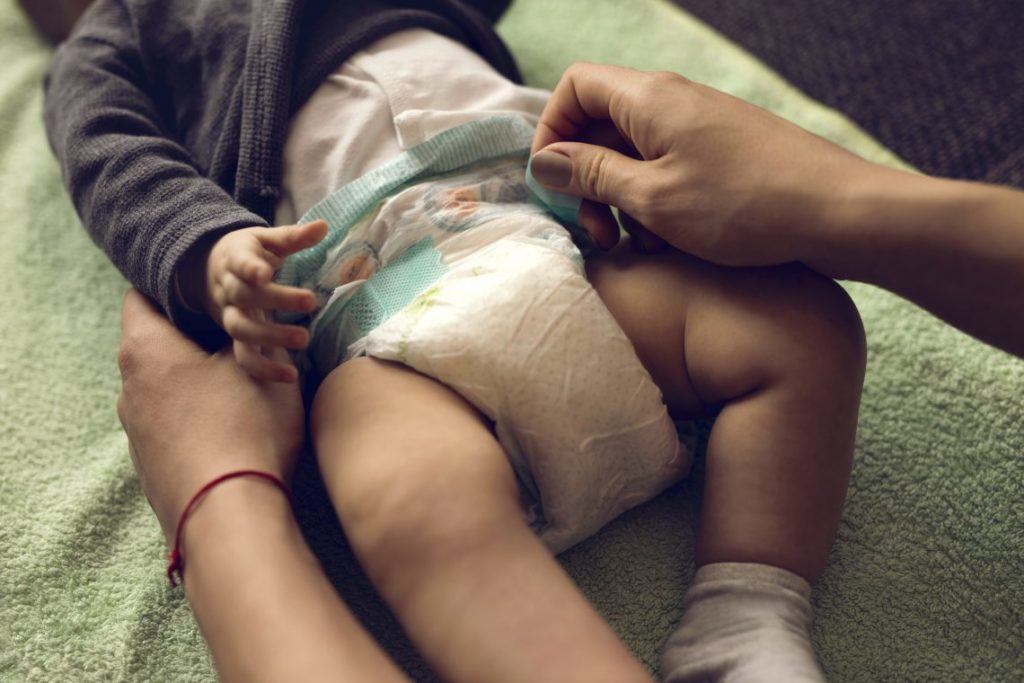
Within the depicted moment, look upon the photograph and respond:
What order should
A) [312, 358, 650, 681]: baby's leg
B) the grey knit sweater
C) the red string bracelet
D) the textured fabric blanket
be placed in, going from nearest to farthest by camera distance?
[312, 358, 650, 681]: baby's leg, the red string bracelet, the grey knit sweater, the textured fabric blanket

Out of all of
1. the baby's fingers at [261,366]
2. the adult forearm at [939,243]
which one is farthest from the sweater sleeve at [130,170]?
the adult forearm at [939,243]

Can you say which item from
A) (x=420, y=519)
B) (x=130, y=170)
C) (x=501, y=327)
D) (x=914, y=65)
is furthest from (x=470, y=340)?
(x=914, y=65)

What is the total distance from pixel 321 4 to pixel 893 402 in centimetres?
68

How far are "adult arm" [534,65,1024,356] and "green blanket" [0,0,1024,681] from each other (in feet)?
0.63

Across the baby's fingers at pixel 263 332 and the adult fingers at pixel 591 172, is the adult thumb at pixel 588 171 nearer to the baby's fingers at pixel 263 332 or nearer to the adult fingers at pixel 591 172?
the adult fingers at pixel 591 172

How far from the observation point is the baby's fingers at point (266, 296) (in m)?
0.62

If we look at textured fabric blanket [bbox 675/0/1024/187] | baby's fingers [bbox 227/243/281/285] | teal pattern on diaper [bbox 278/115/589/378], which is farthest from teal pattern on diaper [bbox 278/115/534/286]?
textured fabric blanket [bbox 675/0/1024/187]

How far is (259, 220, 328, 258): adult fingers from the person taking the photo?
25.6 inches

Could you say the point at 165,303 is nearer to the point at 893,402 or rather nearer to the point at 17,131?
the point at 17,131

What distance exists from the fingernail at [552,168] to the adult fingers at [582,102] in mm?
26

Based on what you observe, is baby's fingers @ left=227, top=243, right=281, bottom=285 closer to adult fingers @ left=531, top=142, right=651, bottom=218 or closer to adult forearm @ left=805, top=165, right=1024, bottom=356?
adult fingers @ left=531, top=142, right=651, bottom=218

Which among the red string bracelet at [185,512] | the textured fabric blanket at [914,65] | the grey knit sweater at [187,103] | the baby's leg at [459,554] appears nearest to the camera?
the baby's leg at [459,554]

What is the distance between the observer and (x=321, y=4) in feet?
2.93

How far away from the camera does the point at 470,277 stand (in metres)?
0.68
